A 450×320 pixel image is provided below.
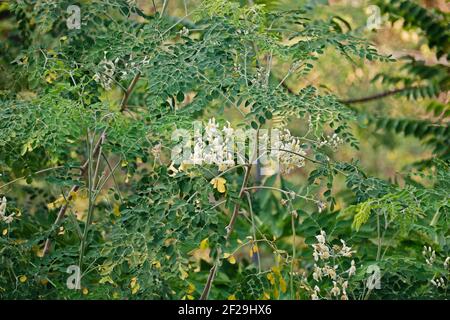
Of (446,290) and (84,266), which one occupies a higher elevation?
(446,290)

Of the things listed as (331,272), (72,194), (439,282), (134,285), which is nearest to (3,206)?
(72,194)

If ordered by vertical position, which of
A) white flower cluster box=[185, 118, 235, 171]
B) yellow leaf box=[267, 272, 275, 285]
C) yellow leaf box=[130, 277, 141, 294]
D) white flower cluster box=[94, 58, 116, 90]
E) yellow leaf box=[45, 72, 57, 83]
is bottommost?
yellow leaf box=[267, 272, 275, 285]

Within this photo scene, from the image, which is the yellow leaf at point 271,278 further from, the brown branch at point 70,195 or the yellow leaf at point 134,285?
→ the brown branch at point 70,195

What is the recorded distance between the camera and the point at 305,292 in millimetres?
2797

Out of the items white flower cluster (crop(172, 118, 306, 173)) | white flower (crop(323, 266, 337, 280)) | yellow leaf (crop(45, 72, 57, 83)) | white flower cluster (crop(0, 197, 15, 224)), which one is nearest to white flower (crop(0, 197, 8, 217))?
white flower cluster (crop(0, 197, 15, 224))

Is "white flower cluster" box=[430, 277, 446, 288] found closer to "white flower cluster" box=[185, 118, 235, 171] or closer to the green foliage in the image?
the green foliage

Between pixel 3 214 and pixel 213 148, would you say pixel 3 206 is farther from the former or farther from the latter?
pixel 213 148

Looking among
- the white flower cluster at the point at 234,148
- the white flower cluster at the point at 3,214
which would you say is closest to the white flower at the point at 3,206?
the white flower cluster at the point at 3,214

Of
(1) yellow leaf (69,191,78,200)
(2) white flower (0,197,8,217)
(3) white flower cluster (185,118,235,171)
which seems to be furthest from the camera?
(1) yellow leaf (69,191,78,200)

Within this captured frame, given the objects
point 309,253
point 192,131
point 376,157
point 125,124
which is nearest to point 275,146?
point 192,131

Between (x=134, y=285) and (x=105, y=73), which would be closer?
(x=134, y=285)

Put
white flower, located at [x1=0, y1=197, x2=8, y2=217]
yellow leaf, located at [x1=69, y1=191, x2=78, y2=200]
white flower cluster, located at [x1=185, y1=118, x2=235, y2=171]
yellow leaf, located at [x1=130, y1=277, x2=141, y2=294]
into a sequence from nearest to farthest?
white flower cluster, located at [x1=185, y1=118, x2=235, y2=171], yellow leaf, located at [x1=130, y1=277, x2=141, y2=294], white flower, located at [x1=0, y1=197, x2=8, y2=217], yellow leaf, located at [x1=69, y1=191, x2=78, y2=200]
